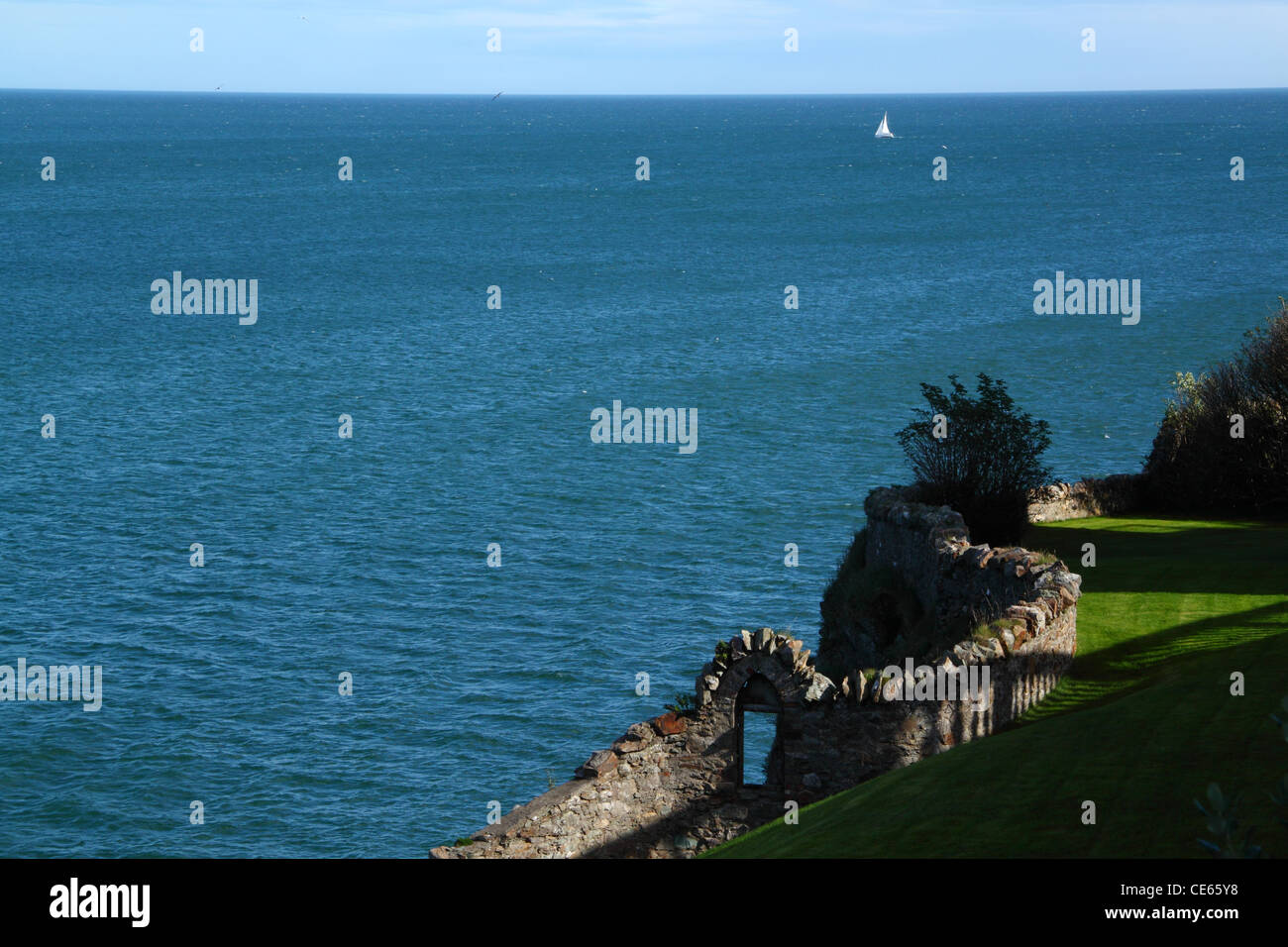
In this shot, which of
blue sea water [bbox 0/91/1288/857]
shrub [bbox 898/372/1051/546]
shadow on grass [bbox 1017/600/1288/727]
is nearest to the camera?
shadow on grass [bbox 1017/600/1288/727]

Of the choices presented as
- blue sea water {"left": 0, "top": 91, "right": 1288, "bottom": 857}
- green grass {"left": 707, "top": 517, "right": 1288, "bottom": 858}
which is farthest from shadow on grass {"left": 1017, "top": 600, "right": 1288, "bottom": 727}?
blue sea water {"left": 0, "top": 91, "right": 1288, "bottom": 857}

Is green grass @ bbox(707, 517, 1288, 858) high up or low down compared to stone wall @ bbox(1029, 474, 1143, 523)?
down

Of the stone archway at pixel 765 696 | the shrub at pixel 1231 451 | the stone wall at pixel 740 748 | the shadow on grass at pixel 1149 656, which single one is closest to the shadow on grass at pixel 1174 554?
the shadow on grass at pixel 1149 656

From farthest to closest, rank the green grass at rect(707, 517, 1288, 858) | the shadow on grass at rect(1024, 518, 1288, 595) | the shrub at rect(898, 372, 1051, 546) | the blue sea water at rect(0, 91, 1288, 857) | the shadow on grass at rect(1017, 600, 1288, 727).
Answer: the blue sea water at rect(0, 91, 1288, 857), the shrub at rect(898, 372, 1051, 546), the shadow on grass at rect(1024, 518, 1288, 595), the shadow on grass at rect(1017, 600, 1288, 727), the green grass at rect(707, 517, 1288, 858)

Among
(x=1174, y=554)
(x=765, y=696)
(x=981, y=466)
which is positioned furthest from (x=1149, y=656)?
(x=981, y=466)

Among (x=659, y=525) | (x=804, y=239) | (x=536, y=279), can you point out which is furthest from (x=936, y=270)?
(x=659, y=525)

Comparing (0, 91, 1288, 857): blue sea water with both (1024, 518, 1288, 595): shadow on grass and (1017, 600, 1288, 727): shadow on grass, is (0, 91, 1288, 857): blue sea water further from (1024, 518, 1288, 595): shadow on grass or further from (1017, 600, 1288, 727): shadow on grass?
(1017, 600, 1288, 727): shadow on grass
